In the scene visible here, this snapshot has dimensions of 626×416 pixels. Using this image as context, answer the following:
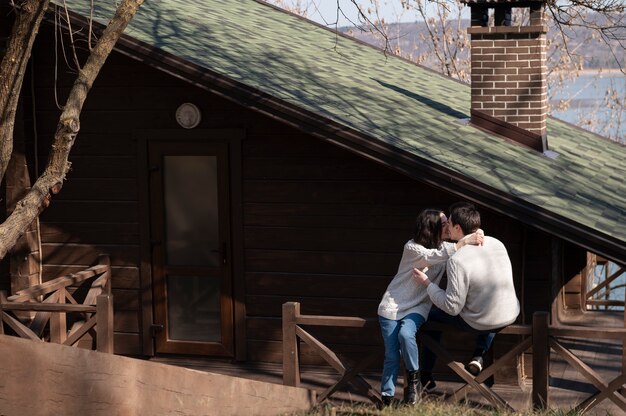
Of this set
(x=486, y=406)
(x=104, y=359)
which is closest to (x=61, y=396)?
(x=104, y=359)

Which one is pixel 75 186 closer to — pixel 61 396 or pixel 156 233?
pixel 156 233

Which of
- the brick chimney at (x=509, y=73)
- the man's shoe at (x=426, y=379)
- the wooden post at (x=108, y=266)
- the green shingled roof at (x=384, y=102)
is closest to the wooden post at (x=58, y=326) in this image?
the wooden post at (x=108, y=266)

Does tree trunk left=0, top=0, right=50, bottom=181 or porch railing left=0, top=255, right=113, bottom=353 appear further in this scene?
porch railing left=0, top=255, right=113, bottom=353

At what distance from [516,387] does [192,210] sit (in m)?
3.70

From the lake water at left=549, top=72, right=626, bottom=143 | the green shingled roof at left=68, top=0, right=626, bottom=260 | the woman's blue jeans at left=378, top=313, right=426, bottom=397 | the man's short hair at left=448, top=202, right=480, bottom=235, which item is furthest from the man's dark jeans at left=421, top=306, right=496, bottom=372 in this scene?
the lake water at left=549, top=72, right=626, bottom=143

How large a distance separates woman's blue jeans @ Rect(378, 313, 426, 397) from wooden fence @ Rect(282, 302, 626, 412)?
17 cm

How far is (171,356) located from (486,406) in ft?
11.8

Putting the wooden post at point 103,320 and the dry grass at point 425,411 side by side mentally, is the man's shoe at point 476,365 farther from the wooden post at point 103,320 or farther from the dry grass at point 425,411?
the wooden post at point 103,320

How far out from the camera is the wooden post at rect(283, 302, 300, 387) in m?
9.03

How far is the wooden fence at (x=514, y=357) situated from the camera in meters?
8.32

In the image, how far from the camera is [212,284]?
11016 millimetres

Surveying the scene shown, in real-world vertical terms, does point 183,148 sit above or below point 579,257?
above

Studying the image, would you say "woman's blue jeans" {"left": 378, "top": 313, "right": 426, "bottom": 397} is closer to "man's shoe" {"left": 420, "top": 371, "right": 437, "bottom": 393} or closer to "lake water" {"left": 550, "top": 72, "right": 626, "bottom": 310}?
"man's shoe" {"left": 420, "top": 371, "right": 437, "bottom": 393}

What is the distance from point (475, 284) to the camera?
837 cm
